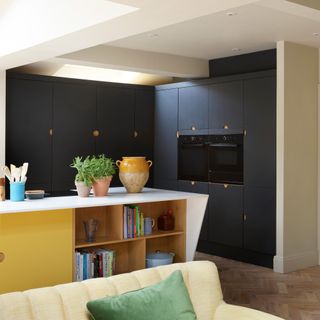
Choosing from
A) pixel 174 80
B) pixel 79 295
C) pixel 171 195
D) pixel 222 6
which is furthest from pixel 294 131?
pixel 79 295

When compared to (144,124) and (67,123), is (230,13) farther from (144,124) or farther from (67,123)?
(144,124)

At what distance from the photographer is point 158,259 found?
184 inches

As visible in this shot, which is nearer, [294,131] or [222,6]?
[222,6]

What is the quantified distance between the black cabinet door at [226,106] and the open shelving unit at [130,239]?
1951 mm

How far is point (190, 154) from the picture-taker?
7.18 m

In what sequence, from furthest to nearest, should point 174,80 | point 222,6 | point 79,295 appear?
1. point 174,80
2. point 222,6
3. point 79,295

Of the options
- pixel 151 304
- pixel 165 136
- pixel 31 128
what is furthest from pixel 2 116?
pixel 151 304

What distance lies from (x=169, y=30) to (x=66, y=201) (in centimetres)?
226

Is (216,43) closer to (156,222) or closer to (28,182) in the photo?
(156,222)

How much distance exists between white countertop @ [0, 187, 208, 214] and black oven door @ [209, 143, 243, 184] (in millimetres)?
1750

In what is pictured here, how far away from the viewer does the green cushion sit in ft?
7.64

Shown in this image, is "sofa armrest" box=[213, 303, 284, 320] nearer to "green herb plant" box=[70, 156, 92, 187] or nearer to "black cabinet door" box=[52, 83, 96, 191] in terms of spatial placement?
"green herb plant" box=[70, 156, 92, 187]

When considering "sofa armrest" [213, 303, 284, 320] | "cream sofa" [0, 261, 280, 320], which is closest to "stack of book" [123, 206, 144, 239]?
"cream sofa" [0, 261, 280, 320]

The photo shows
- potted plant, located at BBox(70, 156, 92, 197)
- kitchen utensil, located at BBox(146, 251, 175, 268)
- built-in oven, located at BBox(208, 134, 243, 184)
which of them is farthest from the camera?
built-in oven, located at BBox(208, 134, 243, 184)
